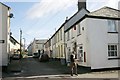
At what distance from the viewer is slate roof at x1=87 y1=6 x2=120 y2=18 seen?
22.1 metres

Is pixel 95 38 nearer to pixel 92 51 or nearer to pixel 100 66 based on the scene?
pixel 92 51

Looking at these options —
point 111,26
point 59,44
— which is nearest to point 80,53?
point 111,26

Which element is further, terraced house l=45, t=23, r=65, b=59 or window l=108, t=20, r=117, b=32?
terraced house l=45, t=23, r=65, b=59

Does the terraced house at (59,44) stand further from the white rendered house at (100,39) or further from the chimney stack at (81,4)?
the white rendered house at (100,39)

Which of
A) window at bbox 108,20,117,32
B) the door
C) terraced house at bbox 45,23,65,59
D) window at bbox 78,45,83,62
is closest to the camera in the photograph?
window at bbox 108,20,117,32

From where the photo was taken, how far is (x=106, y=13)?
22906 mm

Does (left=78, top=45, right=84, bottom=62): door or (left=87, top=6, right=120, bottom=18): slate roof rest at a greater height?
(left=87, top=6, right=120, bottom=18): slate roof

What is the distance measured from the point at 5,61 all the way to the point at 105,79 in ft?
36.1

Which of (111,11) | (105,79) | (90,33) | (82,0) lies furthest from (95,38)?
(82,0)

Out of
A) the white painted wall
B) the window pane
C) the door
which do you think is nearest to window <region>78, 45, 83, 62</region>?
the door

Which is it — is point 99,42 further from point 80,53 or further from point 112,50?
point 80,53

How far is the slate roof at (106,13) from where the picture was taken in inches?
871

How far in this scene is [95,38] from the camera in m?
21.4

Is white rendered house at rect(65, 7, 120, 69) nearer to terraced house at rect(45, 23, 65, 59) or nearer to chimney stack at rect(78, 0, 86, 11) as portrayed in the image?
chimney stack at rect(78, 0, 86, 11)
